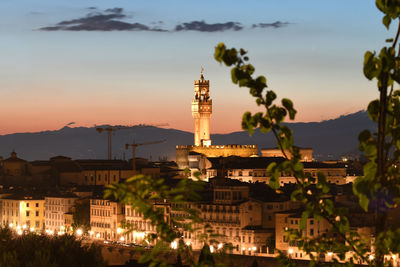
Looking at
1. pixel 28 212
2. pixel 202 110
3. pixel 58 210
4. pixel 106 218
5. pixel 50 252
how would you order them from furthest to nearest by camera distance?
1. pixel 202 110
2. pixel 28 212
3. pixel 58 210
4. pixel 106 218
5. pixel 50 252

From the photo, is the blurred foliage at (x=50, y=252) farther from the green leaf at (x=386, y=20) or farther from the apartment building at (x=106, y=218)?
the green leaf at (x=386, y=20)

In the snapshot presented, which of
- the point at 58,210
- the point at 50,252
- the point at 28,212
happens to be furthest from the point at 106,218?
the point at 50,252

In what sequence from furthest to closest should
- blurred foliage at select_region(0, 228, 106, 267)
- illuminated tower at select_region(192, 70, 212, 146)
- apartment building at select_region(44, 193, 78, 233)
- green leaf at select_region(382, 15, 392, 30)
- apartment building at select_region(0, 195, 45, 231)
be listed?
illuminated tower at select_region(192, 70, 212, 146), apartment building at select_region(0, 195, 45, 231), apartment building at select_region(44, 193, 78, 233), blurred foliage at select_region(0, 228, 106, 267), green leaf at select_region(382, 15, 392, 30)

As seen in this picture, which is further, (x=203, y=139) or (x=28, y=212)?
(x=203, y=139)

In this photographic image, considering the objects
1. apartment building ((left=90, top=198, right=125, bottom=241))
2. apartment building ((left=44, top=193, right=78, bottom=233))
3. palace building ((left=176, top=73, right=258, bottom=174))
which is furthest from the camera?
palace building ((left=176, top=73, right=258, bottom=174))

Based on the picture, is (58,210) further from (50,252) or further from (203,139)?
(50,252)

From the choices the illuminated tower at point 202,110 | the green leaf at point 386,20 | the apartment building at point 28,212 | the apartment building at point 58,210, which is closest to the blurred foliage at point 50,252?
the apartment building at point 58,210

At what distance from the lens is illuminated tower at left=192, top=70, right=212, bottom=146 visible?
98062 mm

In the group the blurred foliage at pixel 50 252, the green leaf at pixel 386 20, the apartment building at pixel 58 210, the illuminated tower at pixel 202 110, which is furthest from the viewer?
the illuminated tower at pixel 202 110

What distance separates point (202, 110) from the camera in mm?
98000

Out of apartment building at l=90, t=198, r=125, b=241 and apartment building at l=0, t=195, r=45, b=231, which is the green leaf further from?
apartment building at l=0, t=195, r=45, b=231

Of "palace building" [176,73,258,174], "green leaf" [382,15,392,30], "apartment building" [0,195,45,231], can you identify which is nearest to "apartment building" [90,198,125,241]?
"apartment building" [0,195,45,231]

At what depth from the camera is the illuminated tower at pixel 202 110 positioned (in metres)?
98.1

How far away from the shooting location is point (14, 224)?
8331 centimetres
